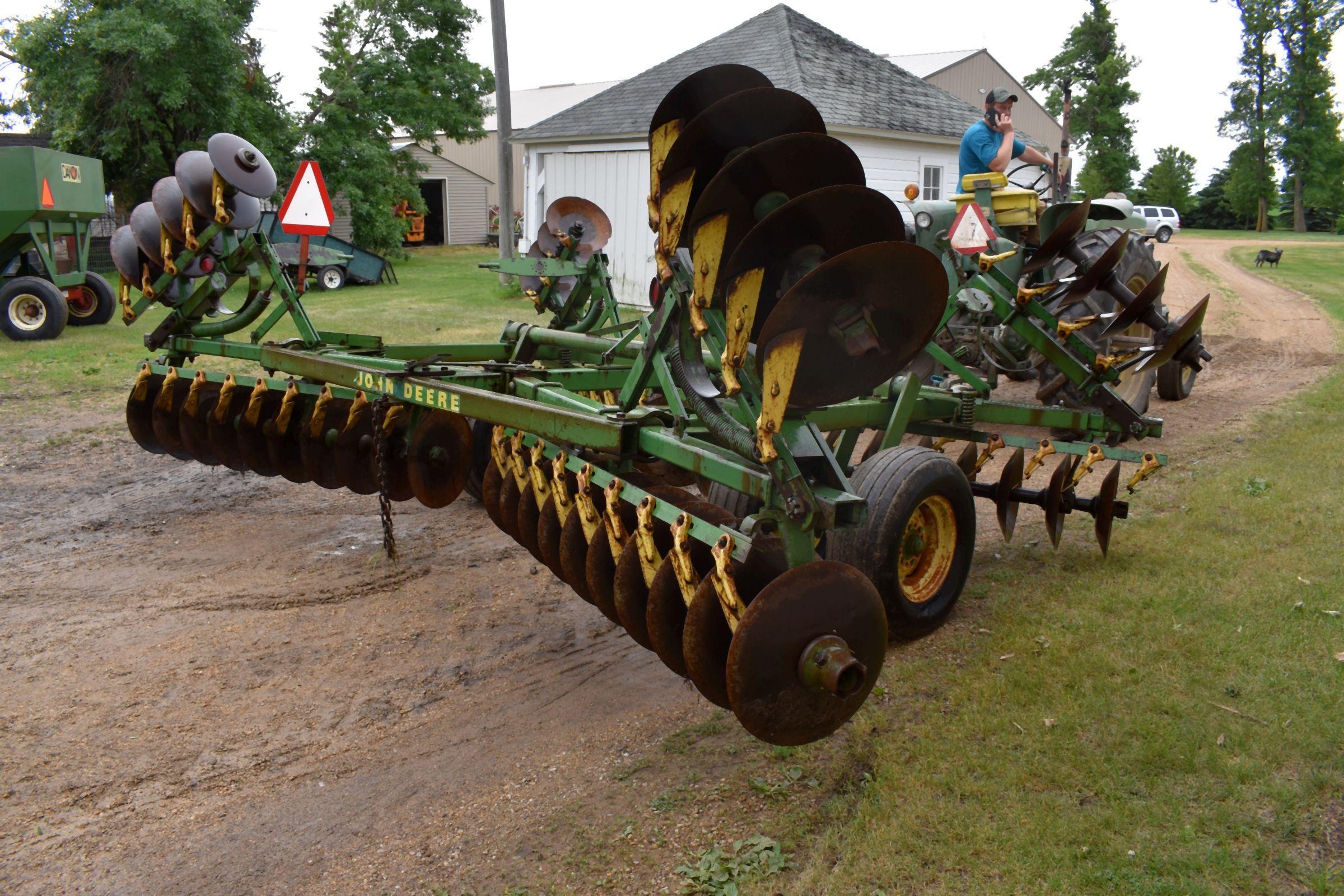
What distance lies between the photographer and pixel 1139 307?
512cm

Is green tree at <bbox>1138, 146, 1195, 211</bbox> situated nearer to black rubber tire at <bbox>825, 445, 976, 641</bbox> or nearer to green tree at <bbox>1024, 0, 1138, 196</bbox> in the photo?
green tree at <bbox>1024, 0, 1138, 196</bbox>

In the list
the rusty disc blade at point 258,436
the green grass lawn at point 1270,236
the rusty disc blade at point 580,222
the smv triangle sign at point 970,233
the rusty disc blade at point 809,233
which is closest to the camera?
the rusty disc blade at point 809,233

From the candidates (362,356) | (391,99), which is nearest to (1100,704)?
(362,356)

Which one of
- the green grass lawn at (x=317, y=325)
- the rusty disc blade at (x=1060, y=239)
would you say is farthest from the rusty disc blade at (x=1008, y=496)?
the green grass lawn at (x=317, y=325)

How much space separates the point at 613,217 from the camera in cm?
1641

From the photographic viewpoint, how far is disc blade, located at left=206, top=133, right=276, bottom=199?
5430 mm

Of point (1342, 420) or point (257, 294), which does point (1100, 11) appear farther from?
point (257, 294)

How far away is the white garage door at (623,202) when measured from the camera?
1594 centimetres

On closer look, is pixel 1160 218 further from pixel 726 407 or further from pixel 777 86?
pixel 726 407

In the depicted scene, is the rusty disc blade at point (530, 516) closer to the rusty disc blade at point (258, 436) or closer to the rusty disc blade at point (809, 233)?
the rusty disc blade at point (809, 233)

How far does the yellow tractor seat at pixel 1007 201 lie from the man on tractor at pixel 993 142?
0.30 feet

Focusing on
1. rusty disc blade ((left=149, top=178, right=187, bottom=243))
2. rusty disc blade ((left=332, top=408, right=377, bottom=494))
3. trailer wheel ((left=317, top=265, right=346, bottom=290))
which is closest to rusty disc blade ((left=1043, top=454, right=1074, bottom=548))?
rusty disc blade ((left=332, top=408, right=377, bottom=494))

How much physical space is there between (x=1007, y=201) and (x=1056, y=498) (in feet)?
8.06

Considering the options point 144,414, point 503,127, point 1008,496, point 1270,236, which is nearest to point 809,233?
point 1008,496
